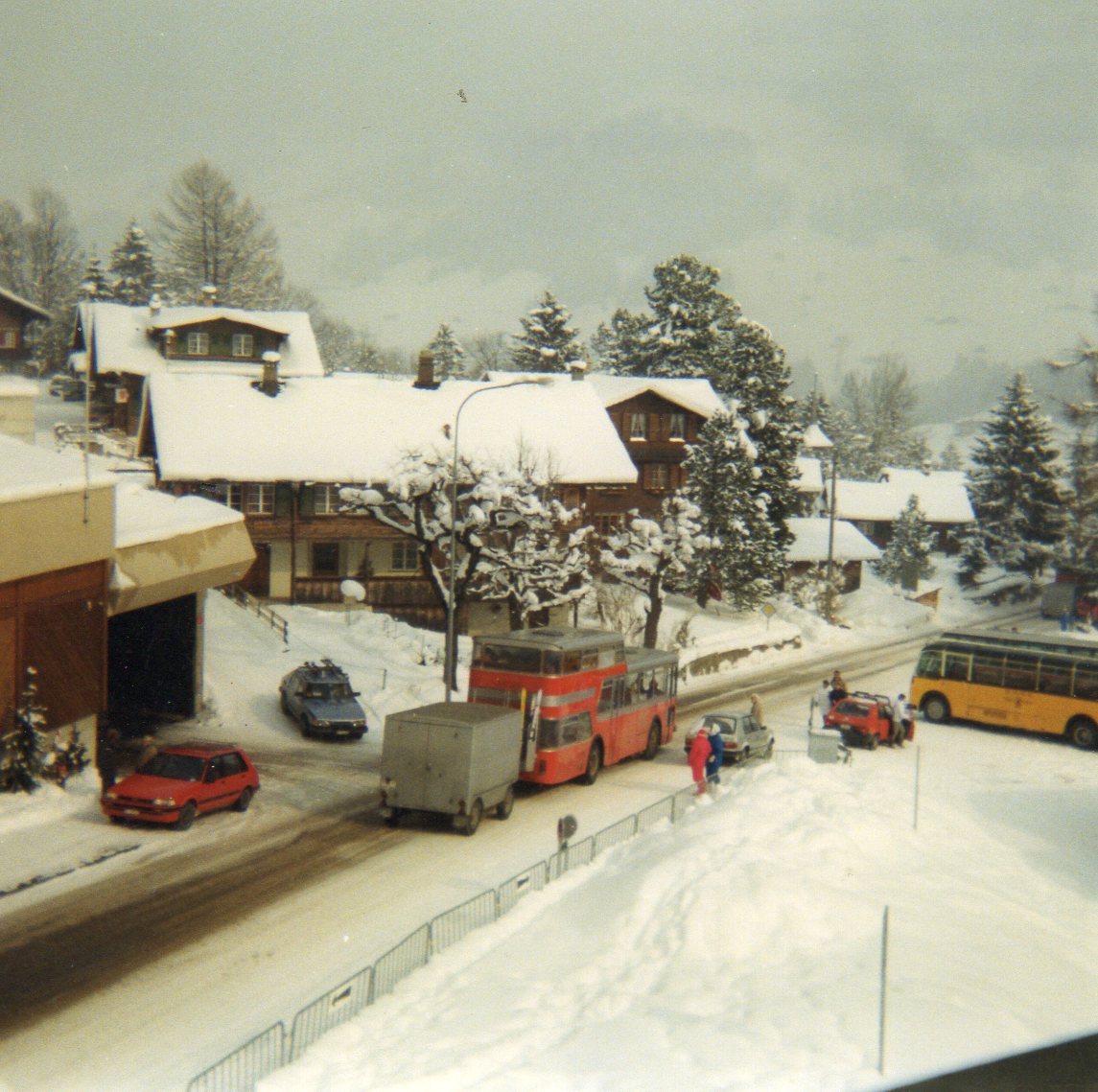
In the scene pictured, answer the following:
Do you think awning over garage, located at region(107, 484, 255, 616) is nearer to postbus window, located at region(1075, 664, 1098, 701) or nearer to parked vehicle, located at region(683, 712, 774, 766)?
parked vehicle, located at region(683, 712, 774, 766)

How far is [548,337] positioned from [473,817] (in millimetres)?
64115

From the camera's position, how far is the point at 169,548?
84.0 feet

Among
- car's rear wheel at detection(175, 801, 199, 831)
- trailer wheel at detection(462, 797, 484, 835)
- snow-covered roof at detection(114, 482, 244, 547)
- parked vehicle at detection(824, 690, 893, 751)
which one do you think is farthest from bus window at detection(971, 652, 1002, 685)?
car's rear wheel at detection(175, 801, 199, 831)

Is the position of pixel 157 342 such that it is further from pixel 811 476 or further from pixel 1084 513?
pixel 1084 513

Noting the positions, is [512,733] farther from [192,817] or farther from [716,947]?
[716,947]

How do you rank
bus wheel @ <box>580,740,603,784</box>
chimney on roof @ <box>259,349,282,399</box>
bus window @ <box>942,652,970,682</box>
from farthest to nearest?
1. chimney on roof @ <box>259,349,282,399</box>
2. bus window @ <box>942,652,970,682</box>
3. bus wheel @ <box>580,740,603,784</box>

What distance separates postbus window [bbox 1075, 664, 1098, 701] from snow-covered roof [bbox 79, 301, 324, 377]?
40.5 metres

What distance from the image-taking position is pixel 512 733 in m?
21.8

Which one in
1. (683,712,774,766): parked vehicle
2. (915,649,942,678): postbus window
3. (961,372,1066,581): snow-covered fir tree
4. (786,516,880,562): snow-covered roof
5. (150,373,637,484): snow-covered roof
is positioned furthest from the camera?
(786,516,880,562): snow-covered roof

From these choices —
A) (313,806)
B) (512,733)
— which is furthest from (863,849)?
(313,806)

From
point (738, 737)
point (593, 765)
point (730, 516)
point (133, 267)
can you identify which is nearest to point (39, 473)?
point (593, 765)

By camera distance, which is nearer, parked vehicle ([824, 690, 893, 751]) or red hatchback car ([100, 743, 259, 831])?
red hatchback car ([100, 743, 259, 831])

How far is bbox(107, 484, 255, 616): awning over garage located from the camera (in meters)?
24.2

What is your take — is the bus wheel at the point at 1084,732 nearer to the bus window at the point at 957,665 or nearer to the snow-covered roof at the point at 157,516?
the bus window at the point at 957,665
